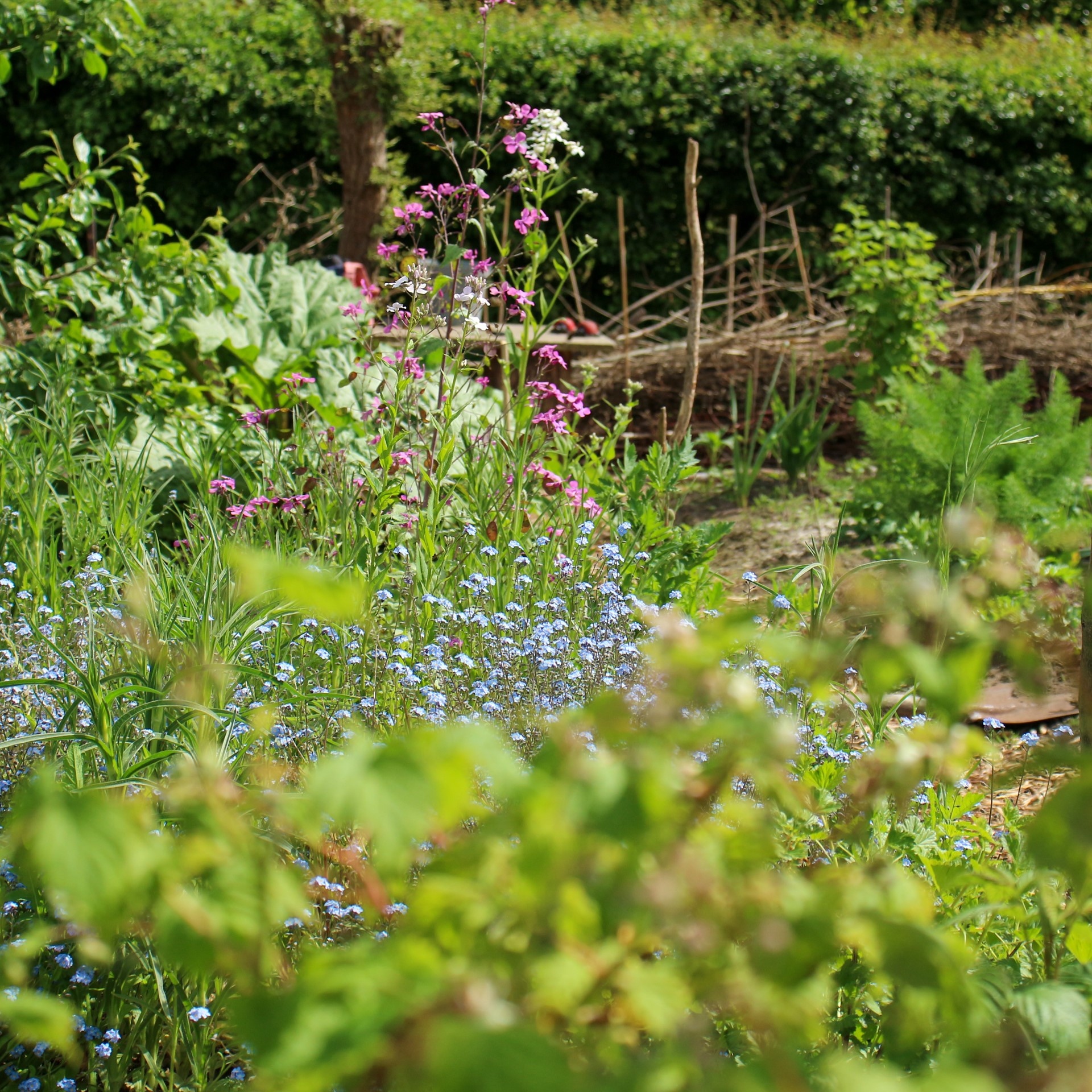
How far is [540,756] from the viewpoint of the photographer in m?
0.82

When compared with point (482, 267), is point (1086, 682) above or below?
below

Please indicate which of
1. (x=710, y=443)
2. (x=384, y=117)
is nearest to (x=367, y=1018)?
(x=710, y=443)

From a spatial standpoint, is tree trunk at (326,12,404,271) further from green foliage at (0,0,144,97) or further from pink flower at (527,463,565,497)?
pink flower at (527,463,565,497)

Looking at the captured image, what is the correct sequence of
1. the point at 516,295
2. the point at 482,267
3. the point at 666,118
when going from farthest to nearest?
the point at 666,118 < the point at 482,267 < the point at 516,295

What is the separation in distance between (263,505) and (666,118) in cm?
827

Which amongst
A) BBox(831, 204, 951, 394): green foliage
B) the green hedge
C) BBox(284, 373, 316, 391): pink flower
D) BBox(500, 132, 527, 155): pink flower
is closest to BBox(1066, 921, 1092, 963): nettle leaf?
BBox(500, 132, 527, 155): pink flower

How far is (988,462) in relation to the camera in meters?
4.01

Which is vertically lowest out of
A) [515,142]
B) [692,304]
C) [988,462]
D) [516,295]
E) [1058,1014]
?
[988,462]

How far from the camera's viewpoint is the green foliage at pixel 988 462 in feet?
13.6

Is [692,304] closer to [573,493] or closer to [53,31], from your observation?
[573,493]

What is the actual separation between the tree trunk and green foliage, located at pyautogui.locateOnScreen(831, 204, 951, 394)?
3.04 m

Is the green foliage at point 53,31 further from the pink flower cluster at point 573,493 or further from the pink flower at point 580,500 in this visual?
the pink flower at point 580,500

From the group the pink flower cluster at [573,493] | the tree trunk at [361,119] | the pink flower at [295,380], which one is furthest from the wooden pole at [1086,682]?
the tree trunk at [361,119]

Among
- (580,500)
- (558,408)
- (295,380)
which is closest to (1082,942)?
(580,500)
